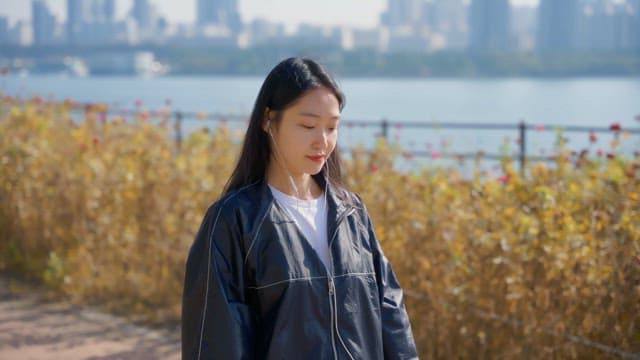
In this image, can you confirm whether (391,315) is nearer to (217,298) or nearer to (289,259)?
(289,259)

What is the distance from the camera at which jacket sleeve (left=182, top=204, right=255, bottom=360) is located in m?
2.43

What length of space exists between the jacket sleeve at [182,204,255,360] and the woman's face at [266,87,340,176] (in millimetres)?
246

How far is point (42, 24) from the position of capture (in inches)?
525

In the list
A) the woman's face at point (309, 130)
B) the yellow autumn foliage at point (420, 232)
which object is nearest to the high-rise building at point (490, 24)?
the yellow autumn foliage at point (420, 232)

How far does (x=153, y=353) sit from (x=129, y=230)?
1.45 m

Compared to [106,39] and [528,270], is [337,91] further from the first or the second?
[106,39]

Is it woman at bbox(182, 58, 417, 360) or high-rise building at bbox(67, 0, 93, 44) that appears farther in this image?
high-rise building at bbox(67, 0, 93, 44)

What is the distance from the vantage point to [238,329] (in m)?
2.44

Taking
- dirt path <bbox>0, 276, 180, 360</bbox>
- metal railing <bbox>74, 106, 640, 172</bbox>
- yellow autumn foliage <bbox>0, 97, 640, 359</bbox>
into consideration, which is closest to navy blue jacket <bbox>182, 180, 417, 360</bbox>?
yellow autumn foliage <bbox>0, 97, 640, 359</bbox>

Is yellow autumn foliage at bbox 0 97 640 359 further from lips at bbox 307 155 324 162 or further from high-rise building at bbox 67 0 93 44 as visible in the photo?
high-rise building at bbox 67 0 93 44

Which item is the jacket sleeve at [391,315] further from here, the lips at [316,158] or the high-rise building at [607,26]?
the high-rise building at [607,26]

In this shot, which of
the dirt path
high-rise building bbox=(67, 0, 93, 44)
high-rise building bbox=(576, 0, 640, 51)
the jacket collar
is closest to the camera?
the jacket collar

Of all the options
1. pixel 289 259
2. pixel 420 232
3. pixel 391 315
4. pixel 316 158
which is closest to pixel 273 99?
pixel 316 158

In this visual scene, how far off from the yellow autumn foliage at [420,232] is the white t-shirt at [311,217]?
6.66ft
